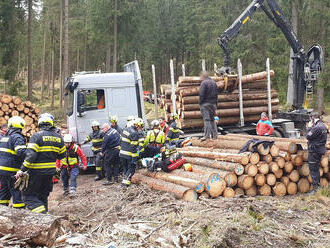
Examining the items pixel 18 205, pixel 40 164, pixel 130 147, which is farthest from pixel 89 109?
pixel 40 164

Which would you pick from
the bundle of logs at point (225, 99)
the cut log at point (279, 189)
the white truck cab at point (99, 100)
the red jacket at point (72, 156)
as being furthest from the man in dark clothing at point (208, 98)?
the red jacket at point (72, 156)

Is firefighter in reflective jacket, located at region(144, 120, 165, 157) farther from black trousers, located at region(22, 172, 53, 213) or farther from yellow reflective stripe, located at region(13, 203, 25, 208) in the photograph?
yellow reflective stripe, located at region(13, 203, 25, 208)

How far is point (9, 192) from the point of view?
284 inches

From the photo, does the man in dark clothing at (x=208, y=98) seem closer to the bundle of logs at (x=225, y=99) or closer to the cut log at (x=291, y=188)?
the cut log at (x=291, y=188)

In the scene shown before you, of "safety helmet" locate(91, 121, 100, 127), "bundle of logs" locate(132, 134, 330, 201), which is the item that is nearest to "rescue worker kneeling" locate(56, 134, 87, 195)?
"safety helmet" locate(91, 121, 100, 127)

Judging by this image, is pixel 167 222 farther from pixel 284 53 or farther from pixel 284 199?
pixel 284 53

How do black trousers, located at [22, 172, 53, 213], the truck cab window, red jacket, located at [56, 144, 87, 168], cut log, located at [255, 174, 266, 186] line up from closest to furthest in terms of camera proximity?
black trousers, located at [22, 172, 53, 213] → cut log, located at [255, 174, 266, 186] → red jacket, located at [56, 144, 87, 168] → the truck cab window

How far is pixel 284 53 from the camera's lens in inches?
1043

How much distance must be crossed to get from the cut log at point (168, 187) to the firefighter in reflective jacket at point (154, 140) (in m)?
0.81

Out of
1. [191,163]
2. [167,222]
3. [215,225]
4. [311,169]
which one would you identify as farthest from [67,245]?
[311,169]

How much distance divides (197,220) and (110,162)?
4.88m

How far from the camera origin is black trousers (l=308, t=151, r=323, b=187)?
8.41 metres

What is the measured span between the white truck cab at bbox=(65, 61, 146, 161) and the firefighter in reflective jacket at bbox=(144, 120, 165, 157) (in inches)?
82.8

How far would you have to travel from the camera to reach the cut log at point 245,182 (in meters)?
8.06
